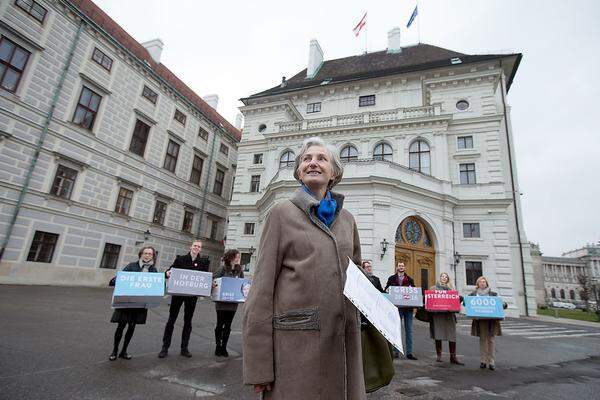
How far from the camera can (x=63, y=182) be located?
54.0 feet

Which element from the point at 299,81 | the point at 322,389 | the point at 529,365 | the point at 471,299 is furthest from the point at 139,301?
the point at 299,81

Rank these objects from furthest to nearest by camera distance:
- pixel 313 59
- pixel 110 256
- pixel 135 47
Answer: pixel 313 59 < pixel 135 47 < pixel 110 256

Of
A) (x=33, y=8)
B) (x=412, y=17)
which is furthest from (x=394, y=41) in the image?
(x=33, y=8)

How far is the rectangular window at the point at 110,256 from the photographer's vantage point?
18219 mm

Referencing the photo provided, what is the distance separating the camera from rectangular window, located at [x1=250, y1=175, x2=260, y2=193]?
25.6m

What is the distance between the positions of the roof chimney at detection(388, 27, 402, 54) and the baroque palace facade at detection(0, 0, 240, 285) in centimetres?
2023

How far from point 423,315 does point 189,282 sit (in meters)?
5.35

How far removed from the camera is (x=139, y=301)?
17.0 feet

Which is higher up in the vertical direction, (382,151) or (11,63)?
(382,151)

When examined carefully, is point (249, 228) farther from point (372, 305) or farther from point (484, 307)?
point (372, 305)

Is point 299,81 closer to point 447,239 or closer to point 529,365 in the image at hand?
point 447,239

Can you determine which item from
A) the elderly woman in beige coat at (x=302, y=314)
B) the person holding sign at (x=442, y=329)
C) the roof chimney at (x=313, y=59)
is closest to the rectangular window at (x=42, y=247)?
the person holding sign at (x=442, y=329)

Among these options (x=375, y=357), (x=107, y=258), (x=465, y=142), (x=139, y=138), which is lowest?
(x=375, y=357)

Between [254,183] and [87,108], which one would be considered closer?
[87,108]
